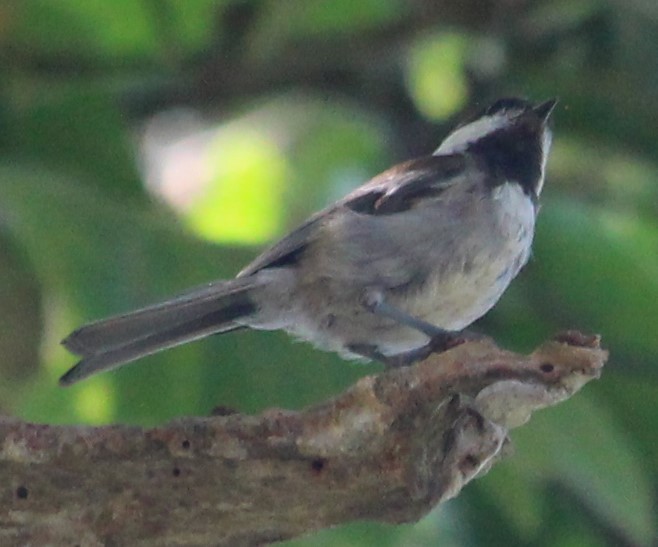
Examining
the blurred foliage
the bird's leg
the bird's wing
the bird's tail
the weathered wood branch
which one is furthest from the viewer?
the blurred foliage

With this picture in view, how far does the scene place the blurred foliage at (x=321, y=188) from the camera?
341 cm

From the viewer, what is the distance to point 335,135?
198 inches

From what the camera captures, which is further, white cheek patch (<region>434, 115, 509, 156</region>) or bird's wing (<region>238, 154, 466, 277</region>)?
white cheek patch (<region>434, 115, 509, 156</region>)

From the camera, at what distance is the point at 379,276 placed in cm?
274

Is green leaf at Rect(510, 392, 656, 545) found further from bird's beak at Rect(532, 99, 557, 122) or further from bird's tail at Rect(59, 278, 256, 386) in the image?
bird's tail at Rect(59, 278, 256, 386)

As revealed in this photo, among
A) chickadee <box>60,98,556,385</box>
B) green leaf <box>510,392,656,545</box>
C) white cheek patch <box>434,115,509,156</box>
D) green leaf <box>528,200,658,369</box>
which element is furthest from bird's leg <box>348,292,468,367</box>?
green leaf <box>528,200,658,369</box>

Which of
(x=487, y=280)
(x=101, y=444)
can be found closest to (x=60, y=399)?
(x=487, y=280)

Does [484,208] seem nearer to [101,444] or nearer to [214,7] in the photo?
[101,444]

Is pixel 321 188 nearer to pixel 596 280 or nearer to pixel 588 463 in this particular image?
pixel 596 280

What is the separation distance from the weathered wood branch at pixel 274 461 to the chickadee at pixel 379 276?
604 millimetres

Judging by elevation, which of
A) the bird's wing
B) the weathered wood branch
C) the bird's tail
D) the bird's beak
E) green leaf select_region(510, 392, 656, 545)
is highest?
the bird's beak

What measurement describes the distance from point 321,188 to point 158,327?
6.58 ft

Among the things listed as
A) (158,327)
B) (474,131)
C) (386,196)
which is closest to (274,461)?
(158,327)

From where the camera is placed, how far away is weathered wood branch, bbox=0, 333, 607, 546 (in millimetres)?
1887
